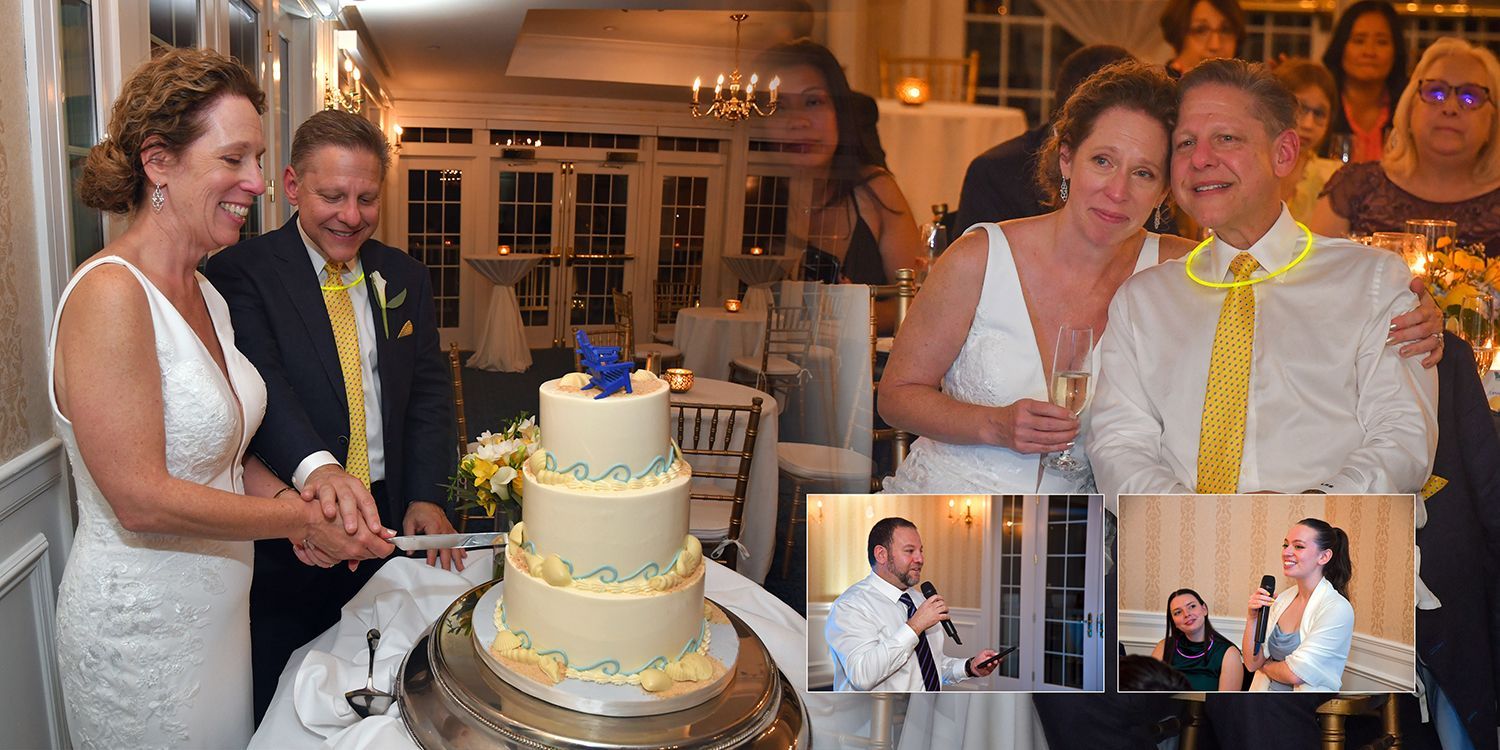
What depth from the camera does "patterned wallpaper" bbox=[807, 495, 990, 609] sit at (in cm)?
180

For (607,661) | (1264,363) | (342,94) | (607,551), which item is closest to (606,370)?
(607,551)

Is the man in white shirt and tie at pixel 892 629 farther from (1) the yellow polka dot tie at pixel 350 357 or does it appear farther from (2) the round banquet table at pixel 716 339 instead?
(2) the round banquet table at pixel 716 339

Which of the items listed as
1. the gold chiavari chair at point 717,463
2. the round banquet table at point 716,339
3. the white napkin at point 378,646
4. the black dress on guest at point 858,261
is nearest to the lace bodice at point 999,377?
the black dress on guest at point 858,261

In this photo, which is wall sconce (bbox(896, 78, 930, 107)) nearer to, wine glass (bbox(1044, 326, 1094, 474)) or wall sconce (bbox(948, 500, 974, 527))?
wine glass (bbox(1044, 326, 1094, 474))

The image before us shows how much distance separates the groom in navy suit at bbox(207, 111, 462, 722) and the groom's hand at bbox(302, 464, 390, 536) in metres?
0.21

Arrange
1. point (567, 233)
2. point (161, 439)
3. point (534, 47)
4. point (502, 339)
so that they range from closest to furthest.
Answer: point (161, 439) < point (534, 47) < point (502, 339) < point (567, 233)

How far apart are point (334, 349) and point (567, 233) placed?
11.2 m

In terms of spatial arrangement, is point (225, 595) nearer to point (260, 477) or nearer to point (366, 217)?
point (260, 477)

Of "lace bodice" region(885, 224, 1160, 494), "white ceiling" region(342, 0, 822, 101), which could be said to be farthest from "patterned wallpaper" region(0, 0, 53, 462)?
"white ceiling" region(342, 0, 822, 101)

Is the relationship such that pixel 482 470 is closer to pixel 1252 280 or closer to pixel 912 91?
pixel 912 91

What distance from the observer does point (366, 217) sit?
238cm

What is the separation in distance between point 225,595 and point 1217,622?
5.99 ft

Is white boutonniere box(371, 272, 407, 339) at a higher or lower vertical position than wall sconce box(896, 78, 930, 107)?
lower

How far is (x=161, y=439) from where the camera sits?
170 centimetres
